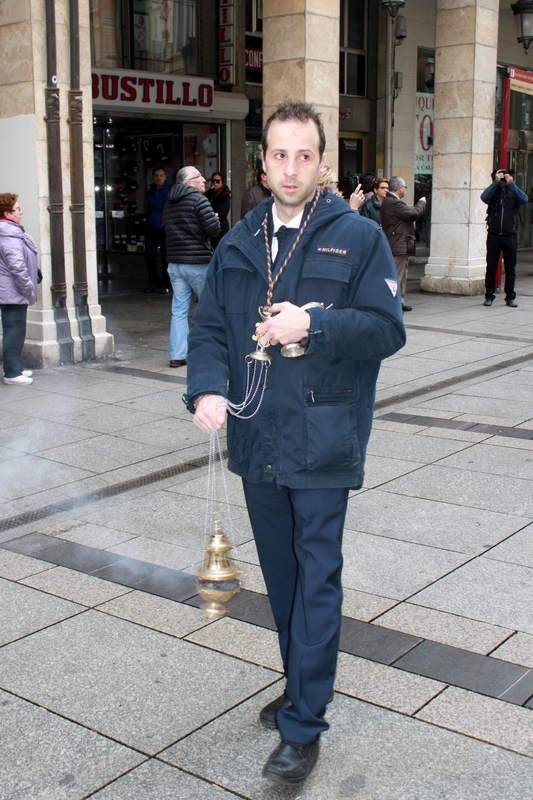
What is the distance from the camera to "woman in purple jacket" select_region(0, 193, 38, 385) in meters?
8.80

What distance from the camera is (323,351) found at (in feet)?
9.18

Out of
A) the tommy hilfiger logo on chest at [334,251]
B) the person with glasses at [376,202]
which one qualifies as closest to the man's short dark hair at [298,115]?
the tommy hilfiger logo on chest at [334,251]

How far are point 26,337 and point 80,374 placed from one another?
88cm

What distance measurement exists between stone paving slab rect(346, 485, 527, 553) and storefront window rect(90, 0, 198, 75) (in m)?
13.7

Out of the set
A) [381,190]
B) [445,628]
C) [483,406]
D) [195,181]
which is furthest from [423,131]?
[445,628]

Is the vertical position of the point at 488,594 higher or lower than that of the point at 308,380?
lower

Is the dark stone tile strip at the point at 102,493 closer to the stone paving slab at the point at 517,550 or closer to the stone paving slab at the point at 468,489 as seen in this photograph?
the stone paving slab at the point at 468,489

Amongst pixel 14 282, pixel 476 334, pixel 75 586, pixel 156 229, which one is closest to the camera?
pixel 75 586

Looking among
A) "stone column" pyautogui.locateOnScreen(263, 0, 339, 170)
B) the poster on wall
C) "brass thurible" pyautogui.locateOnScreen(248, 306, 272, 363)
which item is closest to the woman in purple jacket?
"stone column" pyautogui.locateOnScreen(263, 0, 339, 170)

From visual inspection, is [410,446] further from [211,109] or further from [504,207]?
[211,109]

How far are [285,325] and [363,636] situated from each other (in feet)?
5.45

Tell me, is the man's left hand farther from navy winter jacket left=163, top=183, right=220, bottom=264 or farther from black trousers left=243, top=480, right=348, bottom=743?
navy winter jacket left=163, top=183, right=220, bottom=264

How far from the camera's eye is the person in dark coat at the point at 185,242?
9.45m

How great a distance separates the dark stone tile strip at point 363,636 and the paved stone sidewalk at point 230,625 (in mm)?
10
